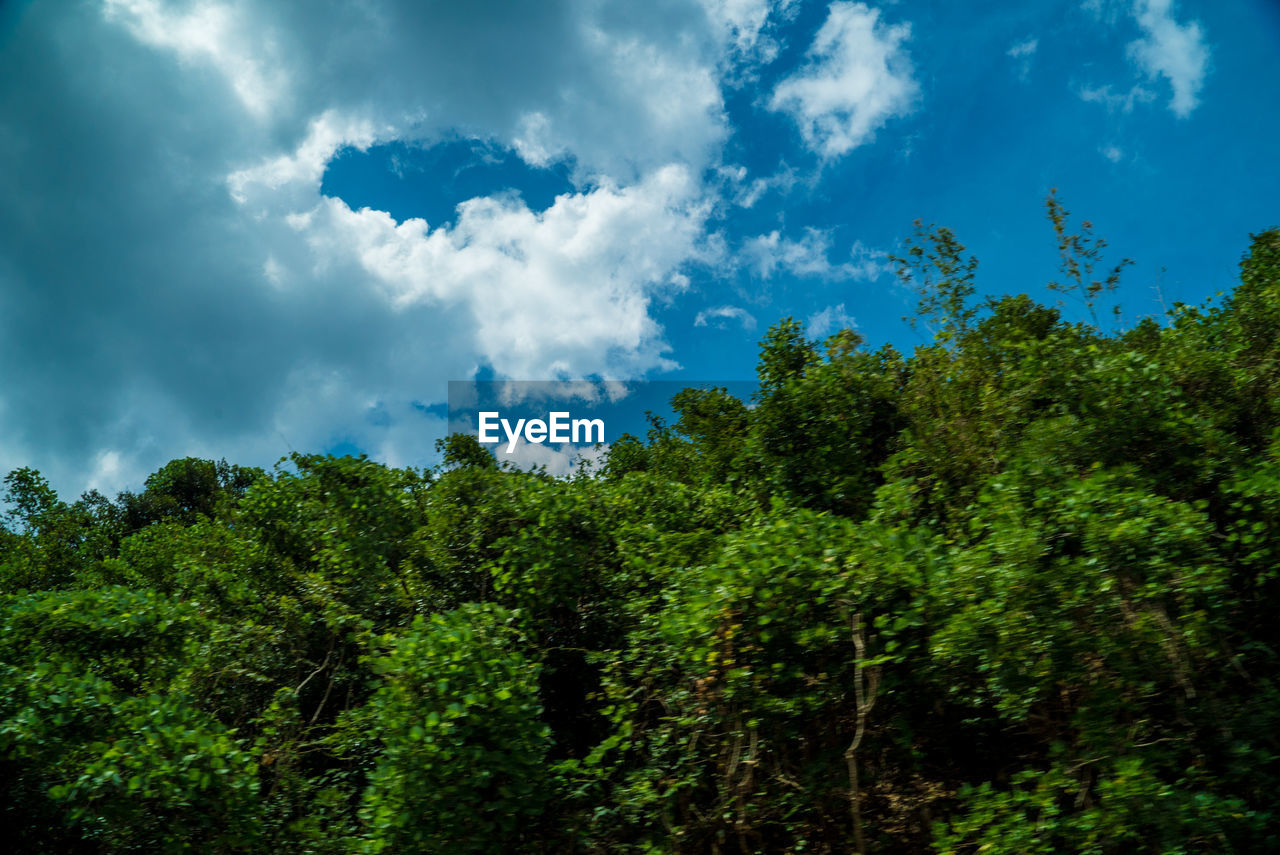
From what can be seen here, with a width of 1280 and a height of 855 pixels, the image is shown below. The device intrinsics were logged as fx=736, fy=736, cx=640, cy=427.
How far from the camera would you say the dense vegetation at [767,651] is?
20.5 ft

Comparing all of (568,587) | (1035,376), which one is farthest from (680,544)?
(1035,376)

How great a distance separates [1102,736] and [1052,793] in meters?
0.64

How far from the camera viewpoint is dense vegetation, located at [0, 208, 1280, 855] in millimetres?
6262

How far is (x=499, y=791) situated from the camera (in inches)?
270

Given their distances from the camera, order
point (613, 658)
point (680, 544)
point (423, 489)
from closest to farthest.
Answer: point (613, 658) < point (680, 544) < point (423, 489)

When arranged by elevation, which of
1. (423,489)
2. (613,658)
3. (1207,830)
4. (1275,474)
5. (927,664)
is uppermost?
(423,489)

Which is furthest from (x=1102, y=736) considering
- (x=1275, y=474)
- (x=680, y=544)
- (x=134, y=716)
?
(x=134, y=716)

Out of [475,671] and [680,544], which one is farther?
[680,544]

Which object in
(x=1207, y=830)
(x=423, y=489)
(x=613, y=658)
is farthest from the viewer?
(x=423, y=489)

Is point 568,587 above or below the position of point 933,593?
above

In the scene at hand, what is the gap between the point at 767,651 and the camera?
699 cm

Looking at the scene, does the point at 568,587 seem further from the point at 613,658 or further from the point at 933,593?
the point at 933,593

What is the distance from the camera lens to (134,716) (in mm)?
7168

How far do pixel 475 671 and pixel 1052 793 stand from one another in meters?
5.11
